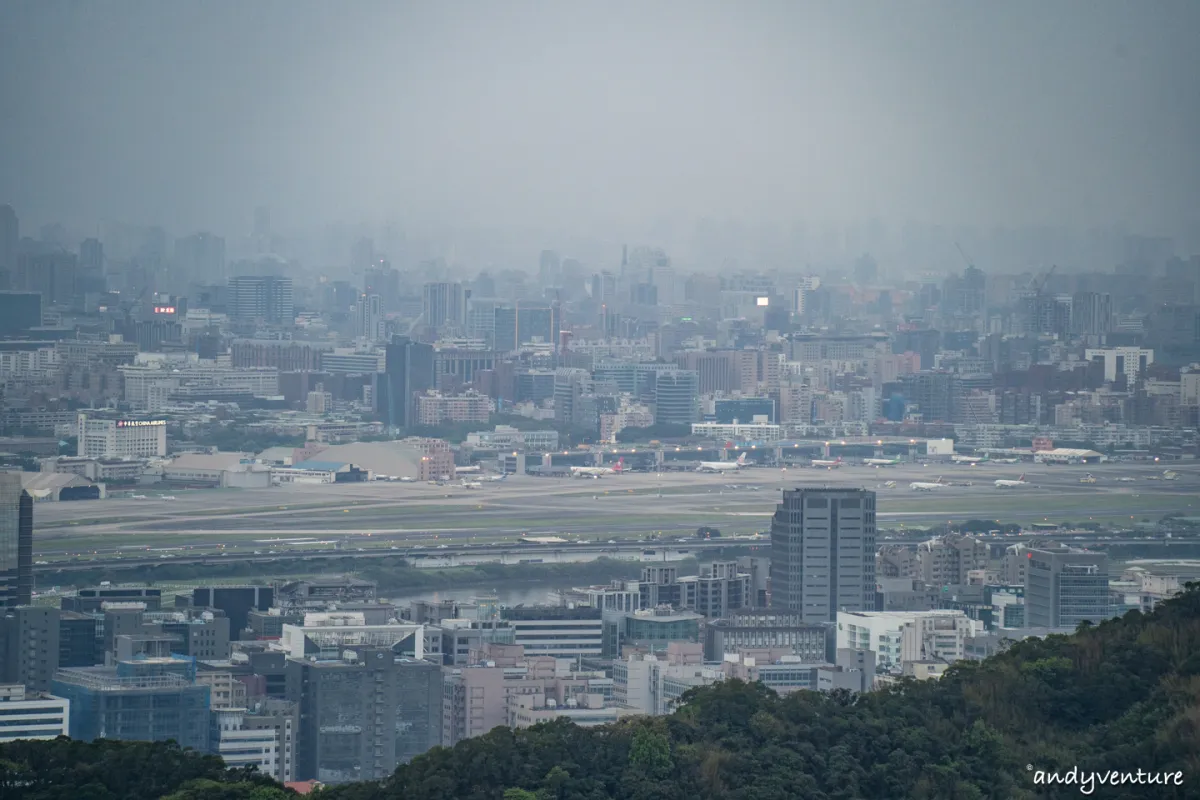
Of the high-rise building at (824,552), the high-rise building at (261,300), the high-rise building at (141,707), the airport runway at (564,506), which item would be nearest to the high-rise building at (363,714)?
the high-rise building at (141,707)

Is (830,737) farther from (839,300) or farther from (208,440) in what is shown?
(839,300)

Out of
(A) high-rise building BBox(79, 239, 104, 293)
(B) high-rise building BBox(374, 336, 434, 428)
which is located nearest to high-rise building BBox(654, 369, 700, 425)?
(B) high-rise building BBox(374, 336, 434, 428)

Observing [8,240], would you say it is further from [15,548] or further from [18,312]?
[15,548]

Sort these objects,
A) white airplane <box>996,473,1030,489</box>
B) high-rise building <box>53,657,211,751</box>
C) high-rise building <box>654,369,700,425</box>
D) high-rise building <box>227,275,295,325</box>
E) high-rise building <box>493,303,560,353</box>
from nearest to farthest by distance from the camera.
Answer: high-rise building <box>53,657,211,751</box>
white airplane <box>996,473,1030,489</box>
high-rise building <box>654,369,700,425</box>
high-rise building <box>227,275,295,325</box>
high-rise building <box>493,303,560,353</box>

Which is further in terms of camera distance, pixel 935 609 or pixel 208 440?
pixel 208 440

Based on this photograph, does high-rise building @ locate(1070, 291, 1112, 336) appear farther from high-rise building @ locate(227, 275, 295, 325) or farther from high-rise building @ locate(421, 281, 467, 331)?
high-rise building @ locate(227, 275, 295, 325)

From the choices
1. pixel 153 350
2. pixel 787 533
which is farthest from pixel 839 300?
pixel 787 533
